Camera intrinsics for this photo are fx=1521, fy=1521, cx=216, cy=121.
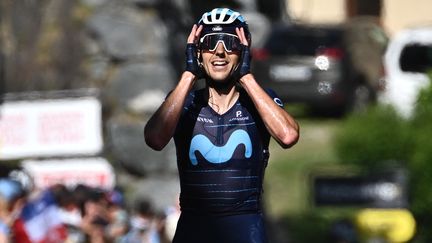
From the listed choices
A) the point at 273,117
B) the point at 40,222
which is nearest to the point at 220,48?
the point at 273,117

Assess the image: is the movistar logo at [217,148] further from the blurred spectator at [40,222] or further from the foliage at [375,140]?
the foliage at [375,140]

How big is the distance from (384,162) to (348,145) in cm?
77

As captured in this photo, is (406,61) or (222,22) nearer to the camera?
(222,22)

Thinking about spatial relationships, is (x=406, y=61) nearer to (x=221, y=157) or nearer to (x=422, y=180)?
(x=422, y=180)

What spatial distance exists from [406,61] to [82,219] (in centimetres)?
992

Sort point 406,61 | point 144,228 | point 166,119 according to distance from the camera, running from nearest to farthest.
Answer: point 166,119
point 144,228
point 406,61

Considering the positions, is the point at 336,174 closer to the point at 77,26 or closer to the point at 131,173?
the point at 131,173

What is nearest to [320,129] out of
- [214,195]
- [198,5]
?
[198,5]

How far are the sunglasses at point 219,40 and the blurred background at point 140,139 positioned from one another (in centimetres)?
386

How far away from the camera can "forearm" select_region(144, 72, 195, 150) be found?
715cm

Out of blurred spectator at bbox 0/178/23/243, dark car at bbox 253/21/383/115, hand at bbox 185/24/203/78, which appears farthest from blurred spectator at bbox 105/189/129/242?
dark car at bbox 253/21/383/115

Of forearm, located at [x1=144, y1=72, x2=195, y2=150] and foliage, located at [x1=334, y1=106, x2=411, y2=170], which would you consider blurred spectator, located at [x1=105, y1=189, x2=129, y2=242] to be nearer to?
foliage, located at [x1=334, y1=106, x2=411, y2=170]

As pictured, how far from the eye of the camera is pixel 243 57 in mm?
7246

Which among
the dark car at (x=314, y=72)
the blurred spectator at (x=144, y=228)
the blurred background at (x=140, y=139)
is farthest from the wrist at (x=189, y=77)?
the dark car at (x=314, y=72)
